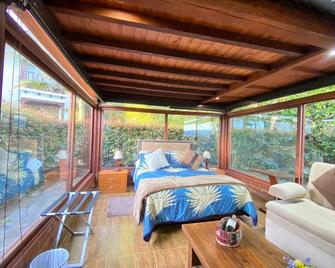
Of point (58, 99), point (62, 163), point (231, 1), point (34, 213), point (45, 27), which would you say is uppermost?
point (231, 1)

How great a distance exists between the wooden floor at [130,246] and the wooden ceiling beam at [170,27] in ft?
7.75

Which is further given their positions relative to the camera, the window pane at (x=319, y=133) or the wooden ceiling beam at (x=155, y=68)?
the window pane at (x=319, y=133)

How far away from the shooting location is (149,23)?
1599 mm

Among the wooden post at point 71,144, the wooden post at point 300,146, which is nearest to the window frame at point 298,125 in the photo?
the wooden post at point 300,146

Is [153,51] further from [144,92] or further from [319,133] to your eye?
[319,133]

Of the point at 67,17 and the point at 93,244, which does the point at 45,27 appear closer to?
the point at 67,17

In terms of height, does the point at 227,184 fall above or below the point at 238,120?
below

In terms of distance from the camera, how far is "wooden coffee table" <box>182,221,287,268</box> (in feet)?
4.12

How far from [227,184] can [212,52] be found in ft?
6.23

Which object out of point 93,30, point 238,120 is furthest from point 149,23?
point 238,120

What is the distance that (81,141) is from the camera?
140 inches

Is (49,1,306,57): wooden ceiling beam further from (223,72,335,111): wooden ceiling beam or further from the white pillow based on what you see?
the white pillow

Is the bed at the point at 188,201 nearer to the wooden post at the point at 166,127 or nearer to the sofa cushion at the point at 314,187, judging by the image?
the sofa cushion at the point at 314,187

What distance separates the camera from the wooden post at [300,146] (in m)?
3.23
